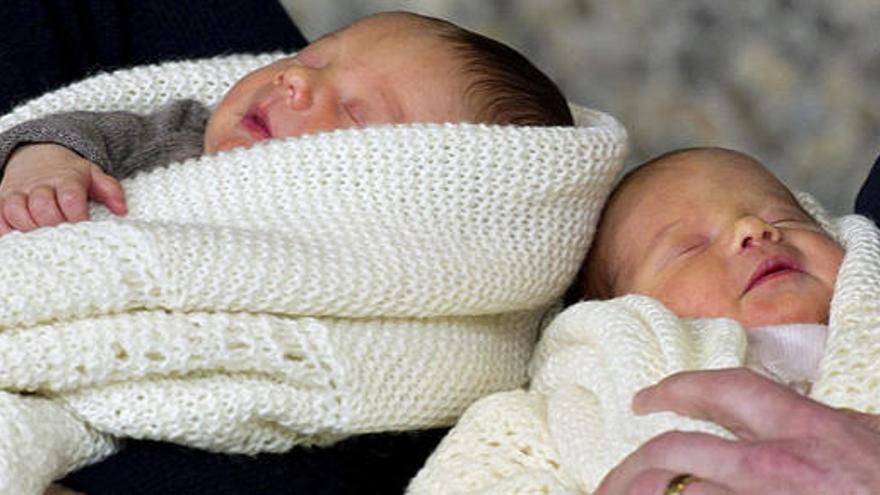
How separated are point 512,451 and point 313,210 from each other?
26 cm

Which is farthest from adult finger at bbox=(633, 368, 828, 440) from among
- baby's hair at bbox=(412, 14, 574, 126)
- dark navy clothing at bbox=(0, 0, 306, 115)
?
dark navy clothing at bbox=(0, 0, 306, 115)

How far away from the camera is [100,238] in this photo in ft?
4.21

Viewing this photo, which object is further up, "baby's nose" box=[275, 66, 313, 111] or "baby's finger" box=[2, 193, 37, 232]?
"baby's nose" box=[275, 66, 313, 111]

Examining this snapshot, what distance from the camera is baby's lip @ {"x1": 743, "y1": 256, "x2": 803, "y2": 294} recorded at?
141 centimetres

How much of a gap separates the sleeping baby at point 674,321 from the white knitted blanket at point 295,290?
0.06m

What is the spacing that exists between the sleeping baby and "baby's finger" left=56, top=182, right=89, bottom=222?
0.35 metres

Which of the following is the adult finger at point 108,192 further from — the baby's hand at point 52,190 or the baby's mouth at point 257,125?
the baby's mouth at point 257,125

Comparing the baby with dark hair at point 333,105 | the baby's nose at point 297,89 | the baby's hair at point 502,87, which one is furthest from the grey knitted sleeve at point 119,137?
the baby's hair at point 502,87

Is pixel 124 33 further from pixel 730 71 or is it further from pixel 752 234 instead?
pixel 752 234

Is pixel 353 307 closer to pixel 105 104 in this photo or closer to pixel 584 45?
pixel 105 104

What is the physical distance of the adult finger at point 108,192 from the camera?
1.42 m

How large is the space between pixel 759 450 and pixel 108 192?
0.64 m

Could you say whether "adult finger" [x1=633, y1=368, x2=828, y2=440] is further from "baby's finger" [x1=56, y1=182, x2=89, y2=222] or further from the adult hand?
"baby's finger" [x1=56, y1=182, x2=89, y2=222]

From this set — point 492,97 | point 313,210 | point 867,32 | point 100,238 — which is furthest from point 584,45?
point 100,238
